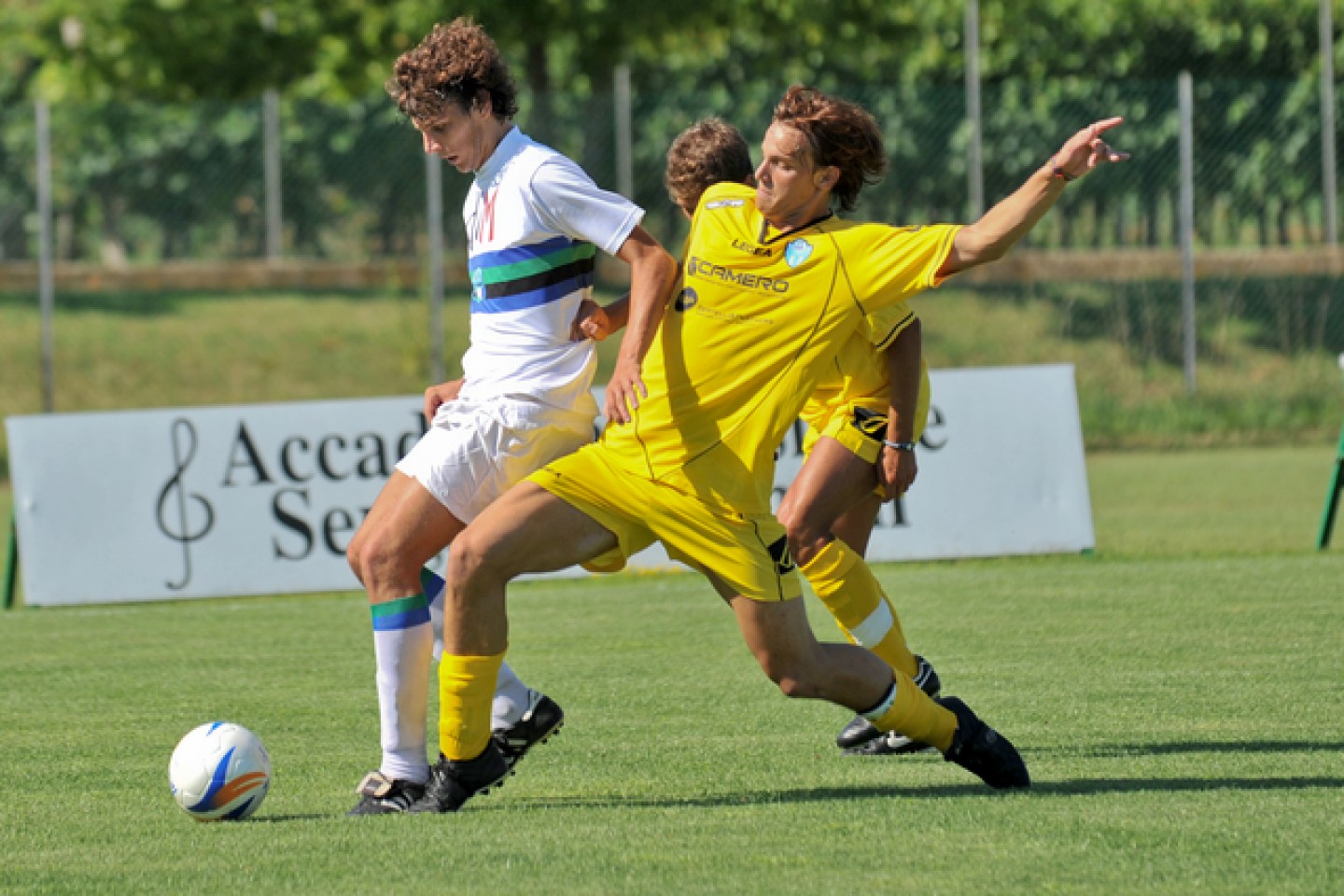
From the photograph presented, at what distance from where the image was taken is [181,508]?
10391mm

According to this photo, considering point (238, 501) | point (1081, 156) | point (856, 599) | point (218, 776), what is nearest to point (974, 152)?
point (238, 501)

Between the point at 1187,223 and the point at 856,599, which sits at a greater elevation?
the point at 1187,223

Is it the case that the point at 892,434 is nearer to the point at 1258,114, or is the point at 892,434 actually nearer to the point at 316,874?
the point at 316,874

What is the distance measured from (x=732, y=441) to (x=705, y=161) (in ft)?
4.33

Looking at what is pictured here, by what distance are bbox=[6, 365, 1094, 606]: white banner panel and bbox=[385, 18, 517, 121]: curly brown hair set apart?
5.41 meters

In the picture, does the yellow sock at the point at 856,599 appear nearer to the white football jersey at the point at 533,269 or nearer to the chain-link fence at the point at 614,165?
the white football jersey at the point at 533,269

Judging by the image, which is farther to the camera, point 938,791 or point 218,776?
point 938,791

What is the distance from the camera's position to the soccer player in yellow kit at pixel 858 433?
593 centimetres

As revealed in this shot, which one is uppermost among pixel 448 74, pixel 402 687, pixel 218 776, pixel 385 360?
pixel 448 74

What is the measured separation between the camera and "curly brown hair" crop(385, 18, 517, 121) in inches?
202

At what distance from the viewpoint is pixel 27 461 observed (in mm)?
10383

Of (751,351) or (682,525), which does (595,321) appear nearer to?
(751,351)

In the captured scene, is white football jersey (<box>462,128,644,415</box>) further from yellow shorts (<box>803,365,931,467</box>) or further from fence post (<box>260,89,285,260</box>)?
fence post (<box>260,89,285,260</box>)

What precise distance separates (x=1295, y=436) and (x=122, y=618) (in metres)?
12.1
